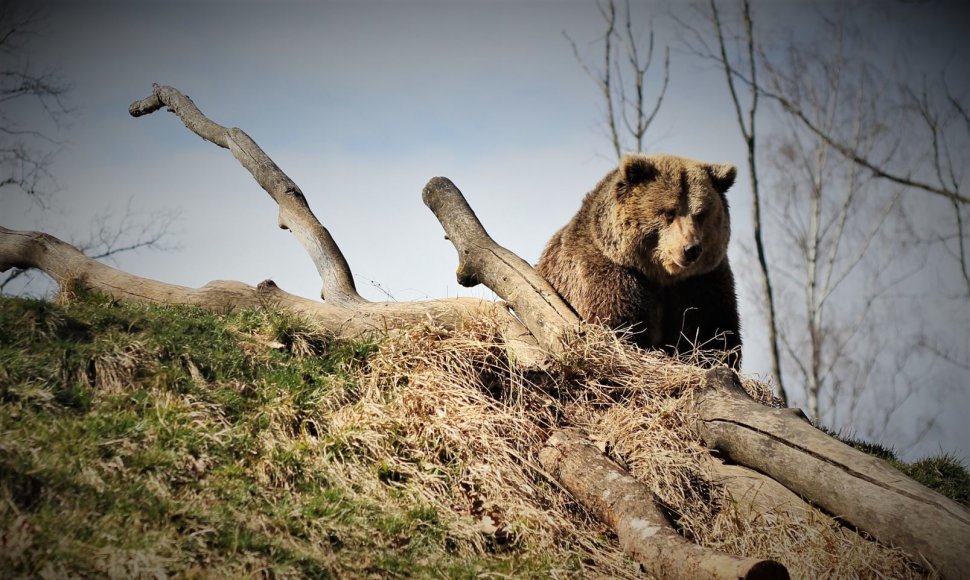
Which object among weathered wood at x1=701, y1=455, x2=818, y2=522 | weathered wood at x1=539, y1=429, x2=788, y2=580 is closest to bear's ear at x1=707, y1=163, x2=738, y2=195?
weathered wood at x1=701, y1=455, x2=818, y2=522

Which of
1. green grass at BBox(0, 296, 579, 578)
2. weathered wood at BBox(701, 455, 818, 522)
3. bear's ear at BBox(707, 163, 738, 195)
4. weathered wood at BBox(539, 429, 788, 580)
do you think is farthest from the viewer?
bear's ear at BBox(707, 163, 738, 195)

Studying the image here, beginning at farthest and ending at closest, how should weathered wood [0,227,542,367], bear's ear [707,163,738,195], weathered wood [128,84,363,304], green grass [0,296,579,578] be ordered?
weathered wood [128,84,363,304], bear's ear [707,163,738,195], weathered wood [0,227,542,367], green grass [0,296,579,578]

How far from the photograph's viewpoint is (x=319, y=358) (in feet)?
16.7

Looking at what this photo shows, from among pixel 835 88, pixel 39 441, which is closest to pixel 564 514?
pixel 39 441

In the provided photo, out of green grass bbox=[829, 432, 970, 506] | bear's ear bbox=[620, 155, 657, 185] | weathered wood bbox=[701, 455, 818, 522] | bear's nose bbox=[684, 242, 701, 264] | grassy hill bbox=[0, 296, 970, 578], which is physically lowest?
green grass bbox=[829, 432, 970, 506]

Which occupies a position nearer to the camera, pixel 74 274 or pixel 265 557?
pixel 265 557

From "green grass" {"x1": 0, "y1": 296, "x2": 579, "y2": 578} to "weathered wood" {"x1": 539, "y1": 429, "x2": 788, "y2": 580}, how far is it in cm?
52

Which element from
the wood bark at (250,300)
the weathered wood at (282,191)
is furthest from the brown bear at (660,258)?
the weathered wood at (282,191)

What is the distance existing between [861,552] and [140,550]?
3.65m

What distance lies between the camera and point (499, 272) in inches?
255

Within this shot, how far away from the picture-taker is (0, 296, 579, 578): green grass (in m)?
3.25

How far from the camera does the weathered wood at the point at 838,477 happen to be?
12.1ft

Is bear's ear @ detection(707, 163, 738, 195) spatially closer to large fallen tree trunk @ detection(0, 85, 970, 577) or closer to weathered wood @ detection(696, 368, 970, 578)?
large fallen tree trunk @ detection(0, 85, 970, 577)

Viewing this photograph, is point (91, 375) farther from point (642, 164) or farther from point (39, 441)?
Result: point (642, 164)
